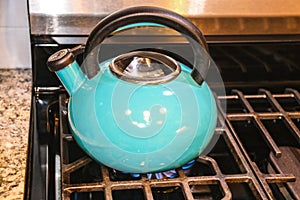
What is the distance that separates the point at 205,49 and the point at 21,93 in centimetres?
41

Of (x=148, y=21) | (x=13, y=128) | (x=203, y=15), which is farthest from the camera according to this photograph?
(x=203, y=15)

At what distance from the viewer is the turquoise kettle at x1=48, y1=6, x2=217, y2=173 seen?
72cm

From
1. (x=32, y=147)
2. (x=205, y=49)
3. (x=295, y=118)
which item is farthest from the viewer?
(x=295, y=118)

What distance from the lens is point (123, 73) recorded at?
30.0 inches

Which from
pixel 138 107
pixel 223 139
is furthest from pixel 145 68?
→ pixel 223 139

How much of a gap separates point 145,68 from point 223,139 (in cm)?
22

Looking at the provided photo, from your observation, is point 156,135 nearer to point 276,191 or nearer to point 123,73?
point 123,73

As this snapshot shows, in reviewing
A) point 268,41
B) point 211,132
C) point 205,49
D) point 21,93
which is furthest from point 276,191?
point 21,93

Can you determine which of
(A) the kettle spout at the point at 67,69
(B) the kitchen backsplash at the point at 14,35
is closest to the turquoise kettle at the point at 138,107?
(A) the kettle spout at the point at 67,69

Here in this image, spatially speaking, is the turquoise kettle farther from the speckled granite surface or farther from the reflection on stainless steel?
the reflection on stainless steel

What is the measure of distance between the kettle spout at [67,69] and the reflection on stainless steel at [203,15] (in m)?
0.22

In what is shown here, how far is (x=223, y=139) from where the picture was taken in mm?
907

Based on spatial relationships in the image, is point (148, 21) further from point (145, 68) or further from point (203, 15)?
point (203, 15)

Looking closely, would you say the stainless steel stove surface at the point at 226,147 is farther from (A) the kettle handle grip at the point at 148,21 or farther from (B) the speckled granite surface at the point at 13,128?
(A) the kettle handle grip at the point at 148,21
